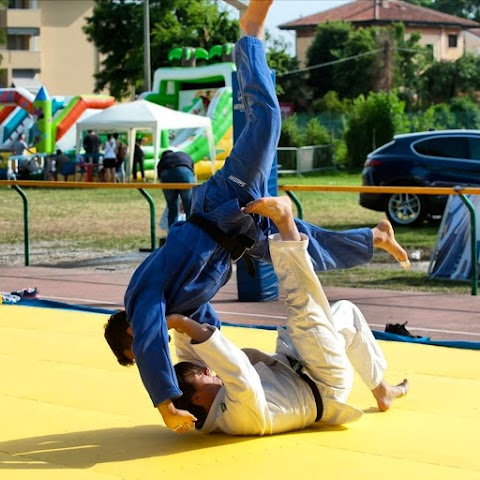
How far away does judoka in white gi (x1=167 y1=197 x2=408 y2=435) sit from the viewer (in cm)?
496

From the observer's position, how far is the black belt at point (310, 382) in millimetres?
5105

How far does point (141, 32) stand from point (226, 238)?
175 feet

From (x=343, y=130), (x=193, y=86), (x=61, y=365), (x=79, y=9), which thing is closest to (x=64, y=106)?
(x=193, y=86)

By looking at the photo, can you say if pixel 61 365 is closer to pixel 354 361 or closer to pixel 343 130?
pixel 354 361

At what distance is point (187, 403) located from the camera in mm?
5047

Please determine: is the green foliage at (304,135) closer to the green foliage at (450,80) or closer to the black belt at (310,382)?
the green foliage at (450,80)

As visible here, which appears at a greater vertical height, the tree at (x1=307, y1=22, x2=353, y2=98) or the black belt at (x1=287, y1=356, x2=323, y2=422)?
the tree at (x1=307, y1=22, x2=353, y2=98)

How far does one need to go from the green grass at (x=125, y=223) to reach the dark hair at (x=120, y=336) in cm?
694

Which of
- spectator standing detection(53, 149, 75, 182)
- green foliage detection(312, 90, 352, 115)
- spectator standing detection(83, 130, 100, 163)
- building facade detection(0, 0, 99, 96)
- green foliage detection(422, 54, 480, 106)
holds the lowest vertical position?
spectator standing detection(53, 149, 75, 182)

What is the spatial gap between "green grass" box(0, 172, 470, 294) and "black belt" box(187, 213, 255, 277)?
6563 millimetres

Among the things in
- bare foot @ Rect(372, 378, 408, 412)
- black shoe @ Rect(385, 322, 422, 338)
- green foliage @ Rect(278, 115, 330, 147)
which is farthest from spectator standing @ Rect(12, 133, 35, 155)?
bare foot @ Rect(372, 378, 408, 412)

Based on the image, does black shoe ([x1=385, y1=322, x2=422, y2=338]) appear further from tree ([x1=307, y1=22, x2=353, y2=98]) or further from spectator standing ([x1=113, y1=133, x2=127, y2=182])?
tree ([x1=307, y1=22, x2=353, y2=98])

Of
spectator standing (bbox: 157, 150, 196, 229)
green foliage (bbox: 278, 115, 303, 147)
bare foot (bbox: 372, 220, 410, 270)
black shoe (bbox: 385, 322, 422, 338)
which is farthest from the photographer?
green foliage (bbox: 278, 115, 303, 147)

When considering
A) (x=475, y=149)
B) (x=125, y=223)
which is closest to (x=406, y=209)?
(x=475, y=149)
